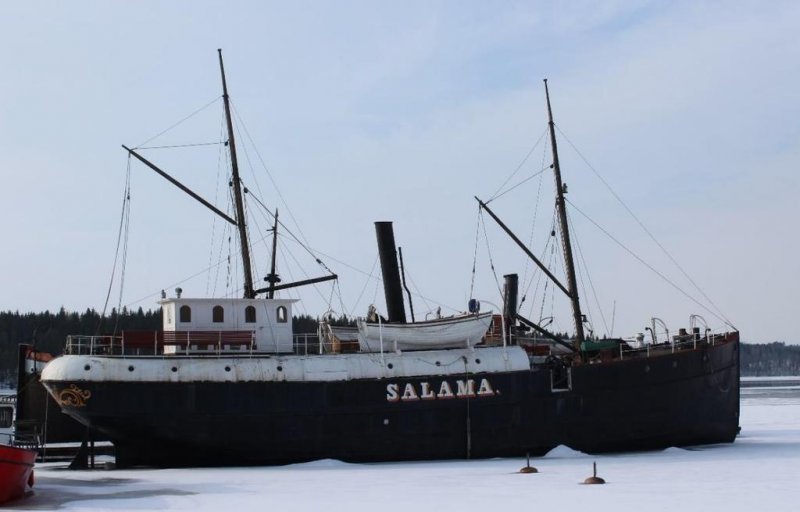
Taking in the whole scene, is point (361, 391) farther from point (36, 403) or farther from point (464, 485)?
point (36, 403)

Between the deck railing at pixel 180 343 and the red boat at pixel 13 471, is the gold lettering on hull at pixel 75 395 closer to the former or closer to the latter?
the deck railing at pixel 180 343

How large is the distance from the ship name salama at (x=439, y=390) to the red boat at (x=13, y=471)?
36.0 ft

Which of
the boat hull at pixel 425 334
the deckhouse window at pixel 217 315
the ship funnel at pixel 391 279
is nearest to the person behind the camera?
the boat hull at pixel 425 334

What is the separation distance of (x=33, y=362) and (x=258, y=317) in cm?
966

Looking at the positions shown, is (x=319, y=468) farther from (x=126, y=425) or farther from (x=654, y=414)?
(x=654, y=414)

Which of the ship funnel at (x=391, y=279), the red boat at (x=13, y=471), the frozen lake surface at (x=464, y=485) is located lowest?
the frozen lake surface at (x=464, y=485)

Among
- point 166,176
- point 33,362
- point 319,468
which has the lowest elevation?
point 319,468

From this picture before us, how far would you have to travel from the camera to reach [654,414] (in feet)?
102

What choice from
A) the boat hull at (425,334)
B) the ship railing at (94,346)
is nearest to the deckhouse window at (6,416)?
the ship railing at (94,346)

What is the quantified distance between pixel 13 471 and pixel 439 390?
41.7 ft

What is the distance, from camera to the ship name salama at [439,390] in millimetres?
29469

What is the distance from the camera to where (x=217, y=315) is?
30688 mm

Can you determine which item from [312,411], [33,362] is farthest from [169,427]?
[33,362]

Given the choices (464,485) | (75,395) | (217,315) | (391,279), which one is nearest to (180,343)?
(217,315)
